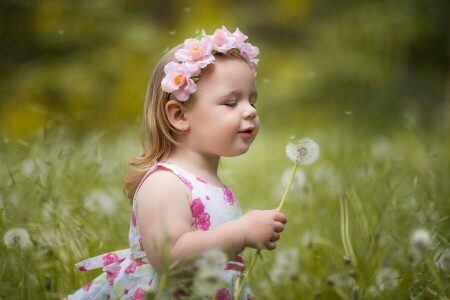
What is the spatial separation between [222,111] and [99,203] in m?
0.81

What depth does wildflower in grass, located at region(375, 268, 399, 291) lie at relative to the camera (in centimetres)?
135

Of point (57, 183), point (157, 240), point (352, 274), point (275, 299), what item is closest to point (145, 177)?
point (157, 240)

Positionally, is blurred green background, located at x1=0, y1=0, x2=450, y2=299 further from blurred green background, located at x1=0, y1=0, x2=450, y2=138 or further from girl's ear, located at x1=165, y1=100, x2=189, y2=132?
girl's ear, located at x1=165, y1=100, x2=189, y2=132

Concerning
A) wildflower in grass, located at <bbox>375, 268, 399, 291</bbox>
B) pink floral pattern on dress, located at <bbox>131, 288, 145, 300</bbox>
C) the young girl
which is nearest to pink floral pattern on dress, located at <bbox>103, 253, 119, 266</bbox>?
the young girl

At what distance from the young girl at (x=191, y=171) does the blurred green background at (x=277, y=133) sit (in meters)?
0.18

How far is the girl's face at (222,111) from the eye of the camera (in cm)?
115

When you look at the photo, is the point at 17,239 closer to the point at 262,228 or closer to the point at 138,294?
the point at 138,294

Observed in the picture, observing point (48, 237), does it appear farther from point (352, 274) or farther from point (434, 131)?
point (434, 131)

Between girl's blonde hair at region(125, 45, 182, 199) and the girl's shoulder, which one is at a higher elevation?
girl's blonde hair at region(125, 45, 182, 199)

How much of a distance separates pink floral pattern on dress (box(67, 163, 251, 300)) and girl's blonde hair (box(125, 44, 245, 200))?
0.09 meters

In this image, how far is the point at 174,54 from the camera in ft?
4.03

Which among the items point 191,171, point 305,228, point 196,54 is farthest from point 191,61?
point 305,228

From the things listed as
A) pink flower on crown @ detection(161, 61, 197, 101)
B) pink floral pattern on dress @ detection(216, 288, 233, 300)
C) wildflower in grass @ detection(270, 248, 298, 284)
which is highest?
pink flower on crown @ detection(161, 61, 197, 101)

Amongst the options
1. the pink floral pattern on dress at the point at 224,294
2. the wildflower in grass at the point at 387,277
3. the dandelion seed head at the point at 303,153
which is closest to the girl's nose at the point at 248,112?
the dandelion seed head at the point at 303,153
